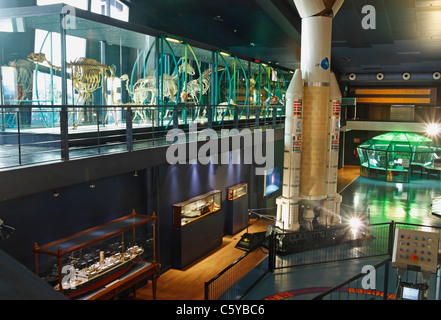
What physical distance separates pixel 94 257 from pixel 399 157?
20.2 metres

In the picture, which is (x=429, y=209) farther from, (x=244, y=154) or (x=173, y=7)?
(x=173, y=7)

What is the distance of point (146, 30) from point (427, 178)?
67.8 ft

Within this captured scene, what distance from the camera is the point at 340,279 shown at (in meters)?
8.80

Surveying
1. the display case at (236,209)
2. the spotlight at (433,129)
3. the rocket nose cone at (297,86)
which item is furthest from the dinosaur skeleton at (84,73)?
the spotlight at (433,129)

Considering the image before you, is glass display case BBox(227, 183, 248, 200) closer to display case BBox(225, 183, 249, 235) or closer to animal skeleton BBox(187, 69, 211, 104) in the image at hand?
display case BBox(225, 183, 249, 235)

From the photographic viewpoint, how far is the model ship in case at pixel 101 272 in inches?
254

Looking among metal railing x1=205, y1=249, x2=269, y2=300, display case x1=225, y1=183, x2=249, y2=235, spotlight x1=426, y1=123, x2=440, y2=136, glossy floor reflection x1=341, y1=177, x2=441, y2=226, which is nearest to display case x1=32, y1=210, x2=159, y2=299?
metal railing x1=205, y1=249, x2=269, y2=300

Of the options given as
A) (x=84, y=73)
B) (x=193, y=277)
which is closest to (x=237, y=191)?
(x=193, y=277)

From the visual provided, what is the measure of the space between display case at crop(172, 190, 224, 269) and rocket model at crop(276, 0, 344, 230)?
1.86 meters

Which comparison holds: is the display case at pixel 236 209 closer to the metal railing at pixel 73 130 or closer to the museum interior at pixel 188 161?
the museum interior at pixel 188 161

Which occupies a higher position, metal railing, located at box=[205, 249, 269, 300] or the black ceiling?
the black ceiling

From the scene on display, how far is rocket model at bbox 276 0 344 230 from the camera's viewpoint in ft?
35.4

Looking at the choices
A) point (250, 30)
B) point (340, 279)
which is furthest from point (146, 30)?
point (250, 30)

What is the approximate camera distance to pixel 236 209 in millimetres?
13219
